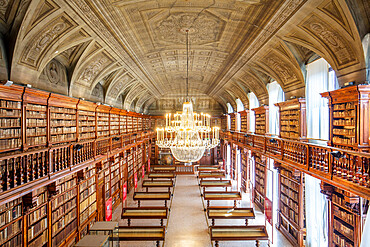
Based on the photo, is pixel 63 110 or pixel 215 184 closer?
pixel 63 110

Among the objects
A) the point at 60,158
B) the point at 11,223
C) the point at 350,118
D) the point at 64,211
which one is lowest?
the point at 64,211

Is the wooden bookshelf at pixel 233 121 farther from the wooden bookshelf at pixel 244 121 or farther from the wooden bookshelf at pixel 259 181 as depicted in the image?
the wooden bookshelf at pixel 259 181

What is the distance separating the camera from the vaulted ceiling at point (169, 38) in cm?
501

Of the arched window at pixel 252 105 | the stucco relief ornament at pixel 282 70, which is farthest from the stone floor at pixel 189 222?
the stucco relief ornament at pixel 282 70

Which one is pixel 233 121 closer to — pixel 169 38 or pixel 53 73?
pixel 169 38

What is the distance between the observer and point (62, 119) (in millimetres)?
7609

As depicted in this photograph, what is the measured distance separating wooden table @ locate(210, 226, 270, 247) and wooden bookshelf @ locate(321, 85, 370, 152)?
3352 mm

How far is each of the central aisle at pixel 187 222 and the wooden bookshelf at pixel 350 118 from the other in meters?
5.60

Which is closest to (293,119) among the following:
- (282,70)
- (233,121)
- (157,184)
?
(282,70)

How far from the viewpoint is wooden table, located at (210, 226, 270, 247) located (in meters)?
6.54

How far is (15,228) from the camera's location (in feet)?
15.7

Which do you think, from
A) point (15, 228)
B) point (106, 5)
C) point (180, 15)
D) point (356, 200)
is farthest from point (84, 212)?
point (356, 200)

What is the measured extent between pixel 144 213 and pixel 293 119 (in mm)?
6803

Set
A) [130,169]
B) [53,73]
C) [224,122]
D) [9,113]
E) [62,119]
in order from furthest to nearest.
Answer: [224,122] < [130,169] < [62,119] < [53,73] < [9,113]
